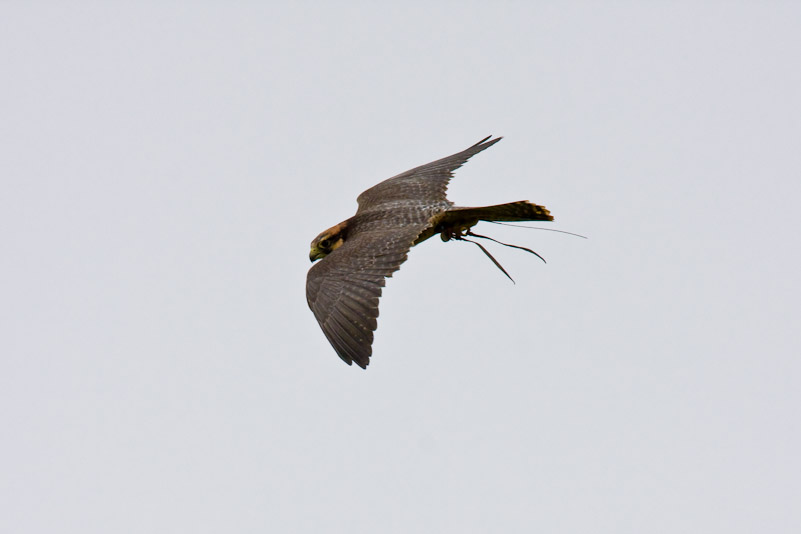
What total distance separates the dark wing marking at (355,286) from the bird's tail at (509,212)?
0.54 metres

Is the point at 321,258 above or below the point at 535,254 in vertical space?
above

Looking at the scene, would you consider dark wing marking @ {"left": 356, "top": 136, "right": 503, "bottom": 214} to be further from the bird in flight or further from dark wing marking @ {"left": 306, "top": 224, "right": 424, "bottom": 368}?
dark wing marking @ {"left": 306, "top": 224, "right": 424, "bottom": 368}

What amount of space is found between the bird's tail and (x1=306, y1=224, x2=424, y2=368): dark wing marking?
544 millimetres

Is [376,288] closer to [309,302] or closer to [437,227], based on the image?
[309,302]

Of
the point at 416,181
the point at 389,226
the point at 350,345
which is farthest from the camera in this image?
the point at 416,181

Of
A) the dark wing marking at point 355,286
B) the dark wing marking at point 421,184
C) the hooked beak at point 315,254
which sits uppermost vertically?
the dark wing marking at point 421,184

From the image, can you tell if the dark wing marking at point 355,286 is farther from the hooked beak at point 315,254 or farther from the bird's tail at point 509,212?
the hooked beak at point 315,254

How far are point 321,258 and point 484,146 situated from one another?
250 cm

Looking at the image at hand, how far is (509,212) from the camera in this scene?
34.8 ft

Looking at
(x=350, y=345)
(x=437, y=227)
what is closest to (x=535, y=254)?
(x=437, y=227)

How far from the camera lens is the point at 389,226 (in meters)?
11.0

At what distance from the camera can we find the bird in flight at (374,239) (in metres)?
9.49

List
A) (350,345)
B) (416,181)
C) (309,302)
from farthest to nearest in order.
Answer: (416,181) < (309,302) < (350,345)

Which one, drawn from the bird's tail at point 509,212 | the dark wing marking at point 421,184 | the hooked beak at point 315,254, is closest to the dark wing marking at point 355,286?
the bird's tail at point 509,212
